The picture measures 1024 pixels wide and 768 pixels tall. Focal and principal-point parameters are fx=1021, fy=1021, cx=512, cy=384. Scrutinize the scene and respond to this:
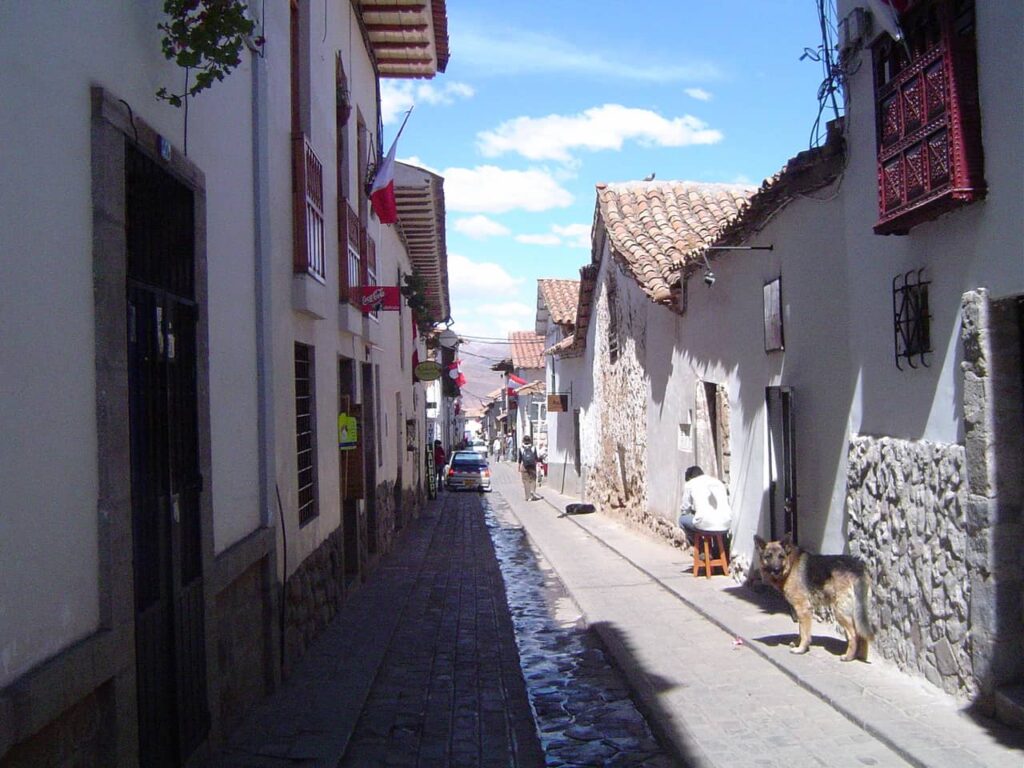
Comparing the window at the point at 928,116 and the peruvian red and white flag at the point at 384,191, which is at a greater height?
the peruvian red and white flag at the point at 384,191

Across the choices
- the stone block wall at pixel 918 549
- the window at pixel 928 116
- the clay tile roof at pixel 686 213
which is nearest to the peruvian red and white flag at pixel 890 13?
the window at pixel 928 116

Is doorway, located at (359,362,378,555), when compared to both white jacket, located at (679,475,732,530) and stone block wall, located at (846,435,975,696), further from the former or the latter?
stone block wall, located at (846,435,975,696)

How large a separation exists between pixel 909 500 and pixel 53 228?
5.14 metres

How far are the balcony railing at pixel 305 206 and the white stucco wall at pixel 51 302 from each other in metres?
3.65

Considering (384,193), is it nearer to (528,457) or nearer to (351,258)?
(351,258)

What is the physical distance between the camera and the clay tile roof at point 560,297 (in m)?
30.7

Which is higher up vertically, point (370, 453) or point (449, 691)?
point (370, 453)

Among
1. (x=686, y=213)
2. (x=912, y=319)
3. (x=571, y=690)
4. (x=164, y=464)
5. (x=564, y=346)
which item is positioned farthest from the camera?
(x=564, y=346)

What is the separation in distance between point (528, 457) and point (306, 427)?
17.6 metres

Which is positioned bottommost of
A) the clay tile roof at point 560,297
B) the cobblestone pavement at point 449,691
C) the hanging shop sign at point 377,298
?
the cobblestone pavement at point 449,691

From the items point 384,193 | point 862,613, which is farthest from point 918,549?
point 384,193

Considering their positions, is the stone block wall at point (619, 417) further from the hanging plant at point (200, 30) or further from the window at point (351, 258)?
the hanging plant at point (200, 30)

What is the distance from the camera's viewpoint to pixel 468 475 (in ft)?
105

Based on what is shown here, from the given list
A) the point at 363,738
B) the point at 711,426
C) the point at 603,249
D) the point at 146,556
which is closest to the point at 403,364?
the point at 603,249
